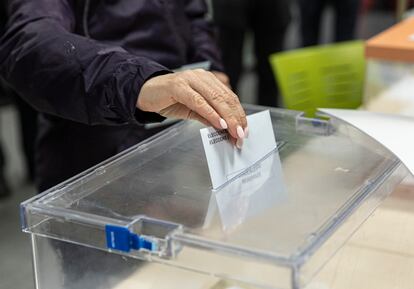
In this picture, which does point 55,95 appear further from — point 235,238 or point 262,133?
point 235,238

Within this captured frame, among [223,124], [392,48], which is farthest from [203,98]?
[392,48]

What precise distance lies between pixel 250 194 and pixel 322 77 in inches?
44.7

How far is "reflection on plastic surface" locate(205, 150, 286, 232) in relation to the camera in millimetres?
810

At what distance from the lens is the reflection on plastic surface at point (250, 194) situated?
2.66ft

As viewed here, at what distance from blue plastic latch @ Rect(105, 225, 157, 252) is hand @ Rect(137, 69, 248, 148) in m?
0.20

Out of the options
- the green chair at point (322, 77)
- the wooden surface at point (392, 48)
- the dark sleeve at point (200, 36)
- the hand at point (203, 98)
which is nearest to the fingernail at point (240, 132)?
the hand at point (203, 98)

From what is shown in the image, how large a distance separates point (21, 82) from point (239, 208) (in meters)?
0.46

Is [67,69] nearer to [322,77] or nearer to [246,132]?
[246,132]

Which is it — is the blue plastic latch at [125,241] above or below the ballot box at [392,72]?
above

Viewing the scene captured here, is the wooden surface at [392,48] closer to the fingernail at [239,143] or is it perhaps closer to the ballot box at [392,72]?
the ballot box at [392,72]

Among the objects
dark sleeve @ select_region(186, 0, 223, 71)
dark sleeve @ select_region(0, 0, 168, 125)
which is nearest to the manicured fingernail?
dark sleeve @ select_region(0, 0, 168, 125)

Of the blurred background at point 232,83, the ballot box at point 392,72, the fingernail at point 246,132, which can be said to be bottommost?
the blurred background at point 232,83

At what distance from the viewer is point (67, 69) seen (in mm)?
1039

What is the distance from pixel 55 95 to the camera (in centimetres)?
107
